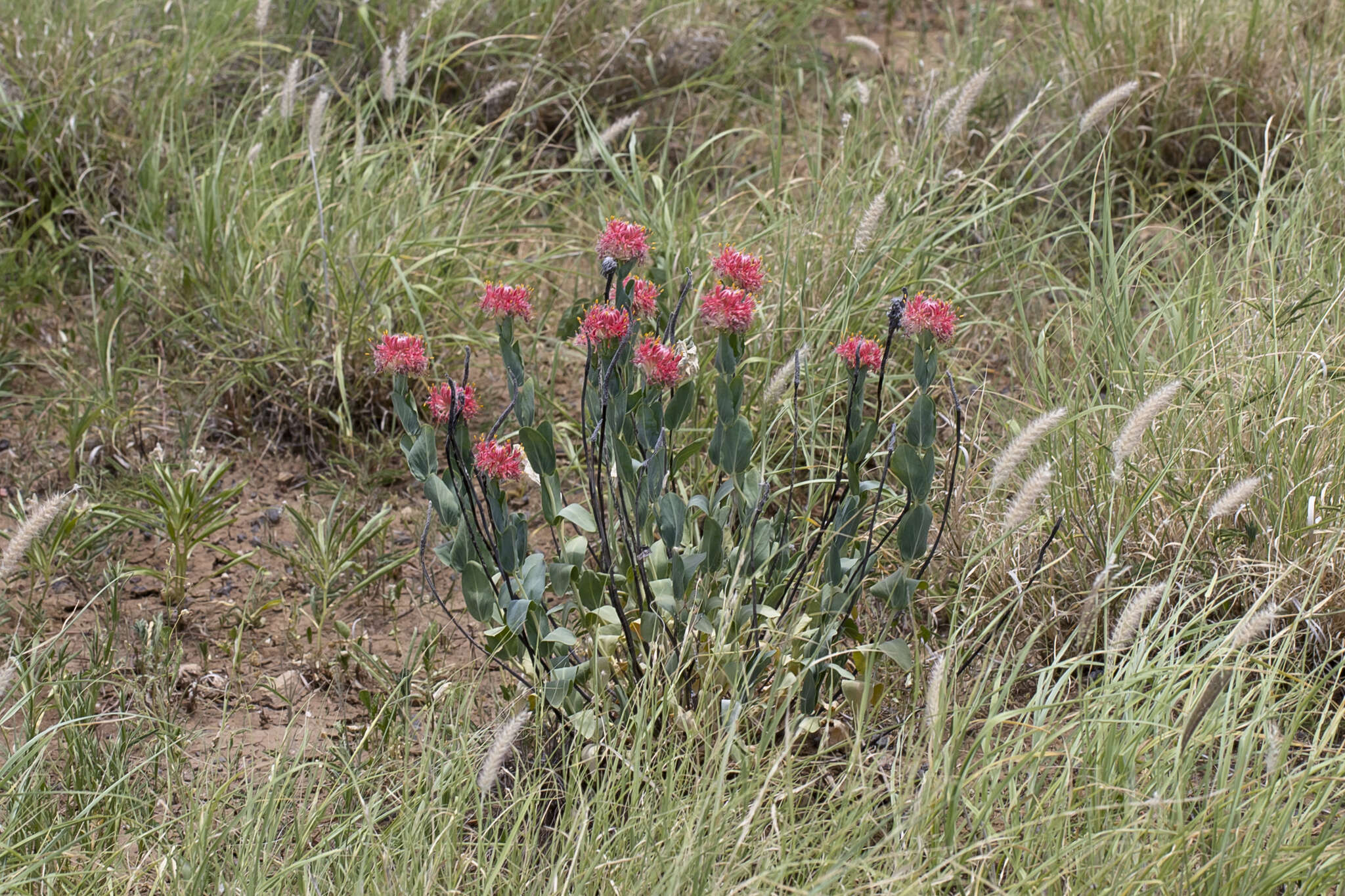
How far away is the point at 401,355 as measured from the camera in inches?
76.8

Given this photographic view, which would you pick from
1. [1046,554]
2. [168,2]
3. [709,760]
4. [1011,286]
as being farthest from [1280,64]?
[168,2]

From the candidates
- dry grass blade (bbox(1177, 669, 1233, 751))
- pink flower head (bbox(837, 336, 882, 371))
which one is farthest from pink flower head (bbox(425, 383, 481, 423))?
dry grass blade (bbox(1177, 669, 1233, 751))

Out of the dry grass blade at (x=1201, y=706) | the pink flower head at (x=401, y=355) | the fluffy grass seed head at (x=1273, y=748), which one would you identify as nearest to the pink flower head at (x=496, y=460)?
the pink flower head at (x=401, y=355)

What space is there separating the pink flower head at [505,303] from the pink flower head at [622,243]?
0.15 metres

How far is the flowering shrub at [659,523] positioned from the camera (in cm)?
196

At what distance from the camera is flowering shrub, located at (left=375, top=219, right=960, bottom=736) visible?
6.42 ft

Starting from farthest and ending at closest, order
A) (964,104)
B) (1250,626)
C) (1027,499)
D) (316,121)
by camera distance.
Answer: (316,121) → (964,104) → (1027,499) → (1250,626)

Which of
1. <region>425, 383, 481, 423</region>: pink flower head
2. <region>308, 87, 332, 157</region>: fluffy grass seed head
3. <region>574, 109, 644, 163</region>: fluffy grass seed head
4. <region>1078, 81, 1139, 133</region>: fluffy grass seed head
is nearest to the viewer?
<region>425, 383, 481, 423</region>: pink flower head

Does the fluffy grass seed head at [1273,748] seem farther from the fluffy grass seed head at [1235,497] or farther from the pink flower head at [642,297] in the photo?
A: the pink flower head at [642,297]

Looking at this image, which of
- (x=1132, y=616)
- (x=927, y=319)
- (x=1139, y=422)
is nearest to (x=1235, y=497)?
(x=1139, y=422)

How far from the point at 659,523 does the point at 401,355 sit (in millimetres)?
495

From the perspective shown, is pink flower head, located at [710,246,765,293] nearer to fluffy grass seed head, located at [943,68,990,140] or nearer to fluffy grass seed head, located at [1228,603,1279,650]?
fluffy grass seed head, located at [1228,603,1279,650]

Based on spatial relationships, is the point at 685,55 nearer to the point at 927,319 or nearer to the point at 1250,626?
the point at 927,319

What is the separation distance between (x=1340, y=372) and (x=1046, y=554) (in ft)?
2.72
